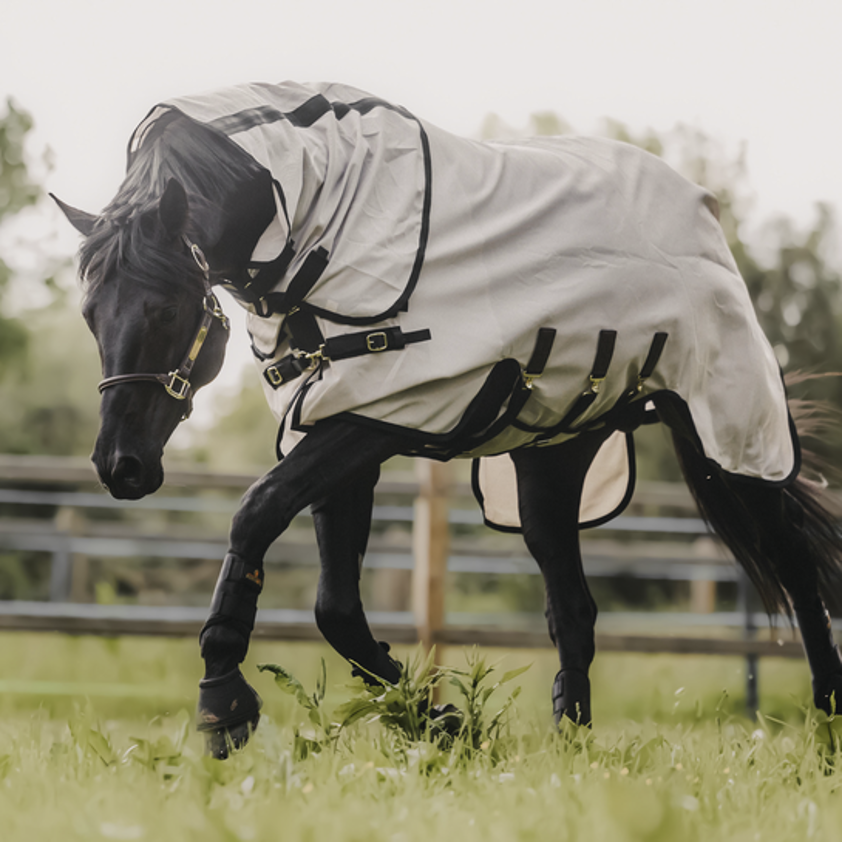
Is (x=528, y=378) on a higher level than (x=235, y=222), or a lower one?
lower

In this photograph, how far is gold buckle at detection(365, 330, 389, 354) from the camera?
1.84 meters

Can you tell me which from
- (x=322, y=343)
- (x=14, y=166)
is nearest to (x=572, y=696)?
(x=322, y=343)

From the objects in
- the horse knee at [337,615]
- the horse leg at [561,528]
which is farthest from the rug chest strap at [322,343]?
the horse leg at [561,528]

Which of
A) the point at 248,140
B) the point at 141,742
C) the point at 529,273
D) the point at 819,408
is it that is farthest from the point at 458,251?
the point at 819,408

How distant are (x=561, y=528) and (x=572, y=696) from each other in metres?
0.44

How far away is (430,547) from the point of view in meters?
4.30

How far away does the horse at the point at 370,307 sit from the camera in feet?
5.77

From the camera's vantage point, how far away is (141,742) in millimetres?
1668

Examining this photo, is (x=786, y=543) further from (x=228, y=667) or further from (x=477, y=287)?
(x=228, y=667)

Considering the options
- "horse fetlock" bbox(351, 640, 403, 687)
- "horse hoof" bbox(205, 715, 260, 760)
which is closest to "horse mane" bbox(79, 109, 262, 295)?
"horse hoof" bbox(205, 715, 260, 760)

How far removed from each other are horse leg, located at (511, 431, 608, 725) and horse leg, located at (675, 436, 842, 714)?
1.01ft

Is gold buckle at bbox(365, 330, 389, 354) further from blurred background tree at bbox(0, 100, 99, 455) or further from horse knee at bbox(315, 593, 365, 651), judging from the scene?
blurred background tree at bbox(0, 100, 99, 455)

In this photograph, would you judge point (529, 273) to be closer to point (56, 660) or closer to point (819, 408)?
point (819, 408)

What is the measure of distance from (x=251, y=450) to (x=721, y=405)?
47.4 feet
